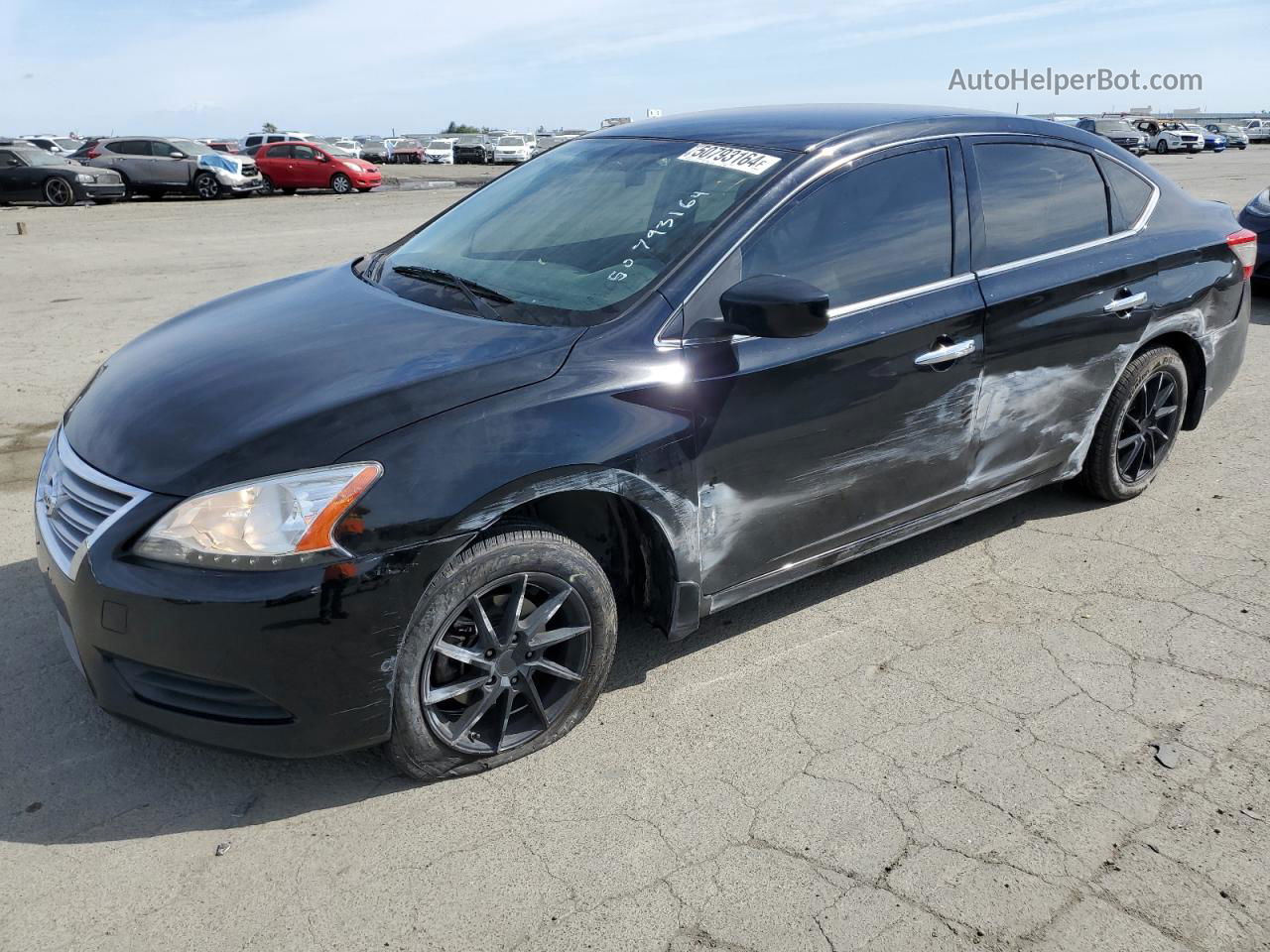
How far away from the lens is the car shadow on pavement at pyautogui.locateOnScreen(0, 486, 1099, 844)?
2.73m

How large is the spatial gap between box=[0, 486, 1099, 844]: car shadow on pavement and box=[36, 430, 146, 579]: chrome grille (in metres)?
0.50

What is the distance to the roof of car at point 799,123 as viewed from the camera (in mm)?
3566

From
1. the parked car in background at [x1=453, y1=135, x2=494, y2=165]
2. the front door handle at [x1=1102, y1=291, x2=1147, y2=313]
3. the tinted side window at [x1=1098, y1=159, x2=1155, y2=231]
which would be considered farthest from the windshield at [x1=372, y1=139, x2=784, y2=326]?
the parked car in background at [x1=453, y1=135, x2=494, y2=165]

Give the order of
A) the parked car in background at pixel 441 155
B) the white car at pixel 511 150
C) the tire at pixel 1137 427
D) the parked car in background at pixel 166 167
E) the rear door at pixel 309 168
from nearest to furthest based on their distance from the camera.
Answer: the tire at pixel 1137 427
the parked car in background at pixel 166 167
the rear door at pixel 309 168
the white car at pixel 511 150
the parked car in background at pixel 441 155

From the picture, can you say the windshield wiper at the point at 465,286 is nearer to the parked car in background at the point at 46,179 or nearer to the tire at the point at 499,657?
the tire at the point at 499,657

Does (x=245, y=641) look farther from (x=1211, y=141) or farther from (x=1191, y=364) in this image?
(x=1211, y=141)

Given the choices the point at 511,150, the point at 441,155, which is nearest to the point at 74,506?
the point at 511,150

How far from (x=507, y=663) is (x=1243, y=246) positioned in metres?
4.08

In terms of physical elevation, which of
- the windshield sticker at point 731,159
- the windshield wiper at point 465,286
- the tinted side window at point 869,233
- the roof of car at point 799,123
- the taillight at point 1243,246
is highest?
the roof of car at point 799,123

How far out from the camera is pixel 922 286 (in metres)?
3.55

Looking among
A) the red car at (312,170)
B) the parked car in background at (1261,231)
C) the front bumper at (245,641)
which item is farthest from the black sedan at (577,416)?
the red car at (312,170)

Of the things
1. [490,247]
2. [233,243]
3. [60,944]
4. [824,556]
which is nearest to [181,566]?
[60,944]

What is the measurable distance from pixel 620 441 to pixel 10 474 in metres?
3.70

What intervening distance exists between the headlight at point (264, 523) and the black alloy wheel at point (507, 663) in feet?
1.43
